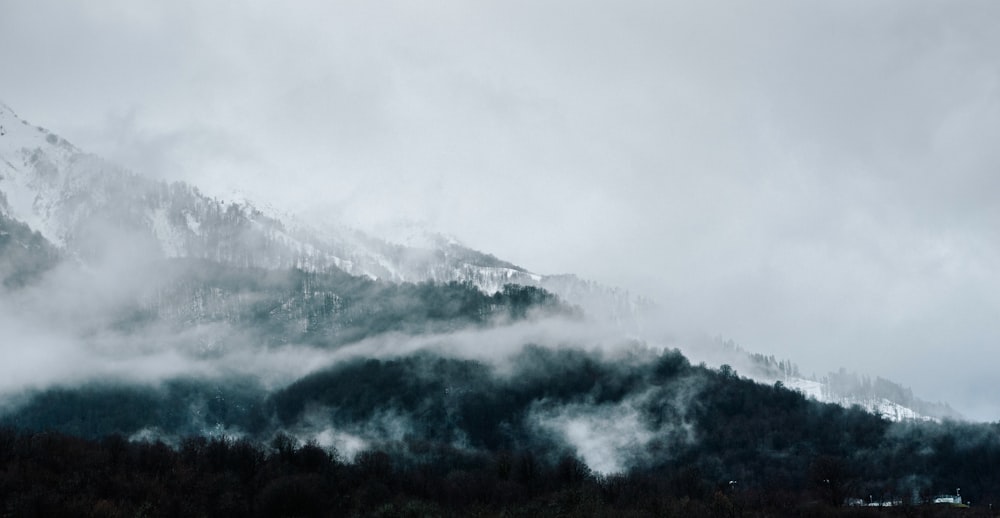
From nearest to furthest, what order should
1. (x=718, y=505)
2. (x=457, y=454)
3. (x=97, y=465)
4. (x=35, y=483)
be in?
(x=35, y=483)
(x=97, y=465)
(x=718, y=505)
(x=457, y=454)

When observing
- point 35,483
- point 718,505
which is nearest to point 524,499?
point 718,505

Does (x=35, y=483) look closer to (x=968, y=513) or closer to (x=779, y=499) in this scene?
(x=779, y=499)

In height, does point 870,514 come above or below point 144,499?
above

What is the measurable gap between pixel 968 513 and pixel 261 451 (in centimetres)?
11542

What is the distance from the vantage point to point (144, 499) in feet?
248

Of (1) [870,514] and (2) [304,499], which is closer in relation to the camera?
(2) [304,499]

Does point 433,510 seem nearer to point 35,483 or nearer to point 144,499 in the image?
point 144,499

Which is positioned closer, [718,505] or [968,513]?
[718,505]

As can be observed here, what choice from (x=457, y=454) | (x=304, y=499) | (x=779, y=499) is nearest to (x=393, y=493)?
(x=304, y=499)

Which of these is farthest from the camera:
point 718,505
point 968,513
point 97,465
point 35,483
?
point 968,513

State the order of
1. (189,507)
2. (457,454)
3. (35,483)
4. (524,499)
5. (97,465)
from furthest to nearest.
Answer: (457,454) < (524,499) < (97,465) < (189,507) < (35,483)

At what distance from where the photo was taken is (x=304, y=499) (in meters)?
83.2

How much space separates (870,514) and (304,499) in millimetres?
80390

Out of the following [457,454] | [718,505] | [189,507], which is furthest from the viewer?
[457,454]
